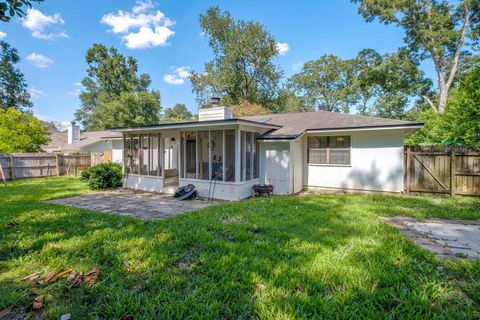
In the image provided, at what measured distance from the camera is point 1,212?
221 inches

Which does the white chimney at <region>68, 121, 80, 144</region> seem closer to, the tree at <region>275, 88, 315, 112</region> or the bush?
the bush

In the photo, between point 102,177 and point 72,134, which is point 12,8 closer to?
point 102,177

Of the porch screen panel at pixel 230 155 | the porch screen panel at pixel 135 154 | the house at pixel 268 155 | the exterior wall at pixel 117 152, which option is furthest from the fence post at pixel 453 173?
the exterior wall at pixel 117 152

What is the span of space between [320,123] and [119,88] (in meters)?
29.3

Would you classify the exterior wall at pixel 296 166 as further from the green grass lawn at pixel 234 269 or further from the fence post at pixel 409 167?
the green grass lawn at pixel 234 269

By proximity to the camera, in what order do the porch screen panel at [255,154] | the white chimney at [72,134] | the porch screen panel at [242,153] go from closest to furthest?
1. the porch screen panel at [242,153]
2. the porch screen panel at [255,154]
3. the white chimney at [72,134]

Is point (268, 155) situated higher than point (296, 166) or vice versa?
point (268, 155)

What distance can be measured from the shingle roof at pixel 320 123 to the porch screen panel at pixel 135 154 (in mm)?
5323

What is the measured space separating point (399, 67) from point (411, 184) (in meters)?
15.5

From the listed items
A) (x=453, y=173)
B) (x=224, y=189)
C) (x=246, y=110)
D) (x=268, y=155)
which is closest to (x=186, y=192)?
(x=224, y=189)

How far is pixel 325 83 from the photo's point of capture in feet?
98.8

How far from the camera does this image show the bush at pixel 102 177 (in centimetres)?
962

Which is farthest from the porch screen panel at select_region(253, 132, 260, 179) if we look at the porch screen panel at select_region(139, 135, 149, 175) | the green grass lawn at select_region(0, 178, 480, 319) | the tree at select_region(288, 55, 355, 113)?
the tree at select_region(288, 55, 355, 113)

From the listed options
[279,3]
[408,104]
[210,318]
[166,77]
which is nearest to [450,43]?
[408,104]
